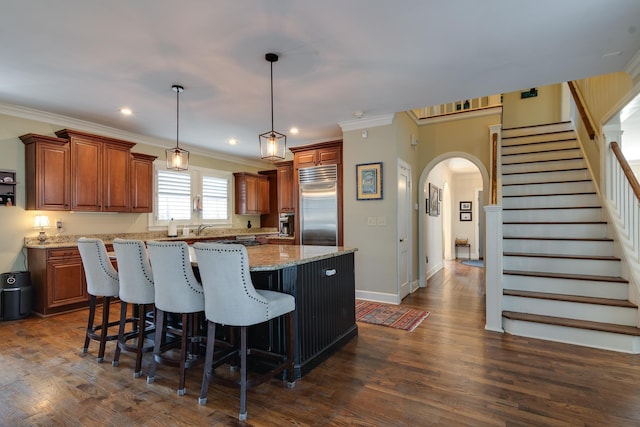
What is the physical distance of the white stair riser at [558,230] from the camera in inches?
158

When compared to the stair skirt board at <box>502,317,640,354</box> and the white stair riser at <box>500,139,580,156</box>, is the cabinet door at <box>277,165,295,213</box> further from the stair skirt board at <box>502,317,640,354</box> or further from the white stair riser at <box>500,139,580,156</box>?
the stair skirt board at <box>502,317,640,354</box>

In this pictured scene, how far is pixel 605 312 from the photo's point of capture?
10.6 feet

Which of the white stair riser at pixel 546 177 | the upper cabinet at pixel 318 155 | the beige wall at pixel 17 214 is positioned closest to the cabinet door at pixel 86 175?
the beige wall at pixel 17 214

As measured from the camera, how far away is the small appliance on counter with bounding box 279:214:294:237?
7.11 meters

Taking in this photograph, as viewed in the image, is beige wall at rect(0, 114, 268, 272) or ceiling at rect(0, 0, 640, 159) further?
beige wall at rect(0, 114, 268, 272)

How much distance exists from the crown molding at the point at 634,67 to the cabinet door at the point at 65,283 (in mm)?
6634

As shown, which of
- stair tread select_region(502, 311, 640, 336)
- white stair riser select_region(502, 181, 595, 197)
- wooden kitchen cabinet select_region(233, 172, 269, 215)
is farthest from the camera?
wooden kitchen cabinet select_region(233, 172, 269, 215)

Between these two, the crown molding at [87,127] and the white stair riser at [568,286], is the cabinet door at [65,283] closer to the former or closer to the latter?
the crown molding at [87,127]

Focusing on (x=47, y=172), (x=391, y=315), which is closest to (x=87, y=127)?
(x=47, y=172)

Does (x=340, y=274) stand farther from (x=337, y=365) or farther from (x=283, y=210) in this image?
(x=283, y=210)

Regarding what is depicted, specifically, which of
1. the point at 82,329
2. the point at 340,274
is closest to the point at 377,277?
the point at 340,274

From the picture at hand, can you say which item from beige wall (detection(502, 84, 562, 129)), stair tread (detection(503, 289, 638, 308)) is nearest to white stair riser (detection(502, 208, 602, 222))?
stair tread (detection(503, 289, 638, 308))

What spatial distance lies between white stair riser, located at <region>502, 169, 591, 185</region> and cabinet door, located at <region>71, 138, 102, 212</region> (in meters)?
6.18

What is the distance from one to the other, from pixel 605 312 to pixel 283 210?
198 inches
